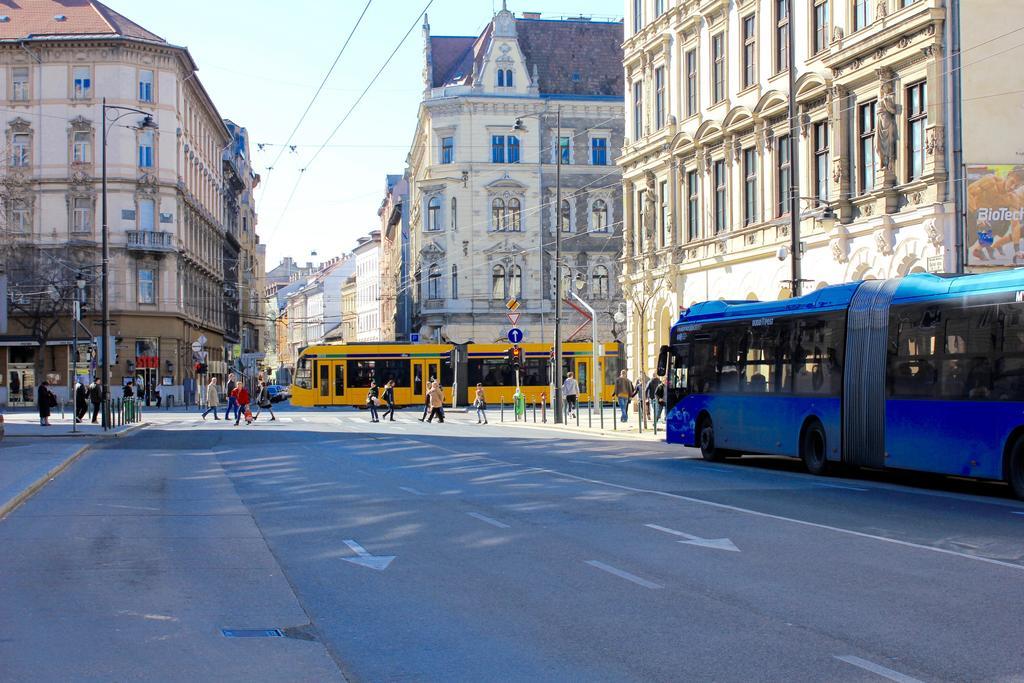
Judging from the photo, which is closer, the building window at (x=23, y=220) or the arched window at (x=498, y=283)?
the building window at (x=23, y=220)

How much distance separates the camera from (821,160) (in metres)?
35.1

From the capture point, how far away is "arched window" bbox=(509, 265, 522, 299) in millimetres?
77688

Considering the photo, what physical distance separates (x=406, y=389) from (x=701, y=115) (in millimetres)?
25331

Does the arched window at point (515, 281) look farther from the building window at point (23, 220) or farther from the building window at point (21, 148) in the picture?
the building window at point (21, 148)

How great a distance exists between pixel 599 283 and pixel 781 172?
43.1m

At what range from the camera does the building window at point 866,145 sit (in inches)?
1270

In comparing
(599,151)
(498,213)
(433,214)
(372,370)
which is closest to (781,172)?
(372,370)

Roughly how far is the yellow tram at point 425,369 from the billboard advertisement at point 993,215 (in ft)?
116

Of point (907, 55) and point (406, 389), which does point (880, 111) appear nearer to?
point (907, 55)

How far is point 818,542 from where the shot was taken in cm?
1227

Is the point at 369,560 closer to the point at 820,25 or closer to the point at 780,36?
the point at 820,25

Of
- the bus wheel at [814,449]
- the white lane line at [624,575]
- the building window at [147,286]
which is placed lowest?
the white lane line at [624,575]

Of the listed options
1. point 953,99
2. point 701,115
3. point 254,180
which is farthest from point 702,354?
point 254,180

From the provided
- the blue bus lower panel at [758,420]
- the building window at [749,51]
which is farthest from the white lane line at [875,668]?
the building window at [749,51]
